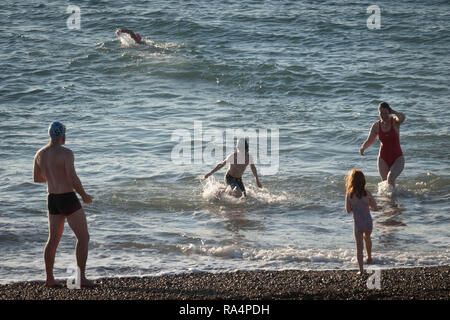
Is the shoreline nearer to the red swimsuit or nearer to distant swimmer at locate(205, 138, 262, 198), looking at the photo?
the red swimsuit

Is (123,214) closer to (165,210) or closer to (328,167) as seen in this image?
(165,210)

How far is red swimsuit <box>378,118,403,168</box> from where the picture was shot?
11.0 meters

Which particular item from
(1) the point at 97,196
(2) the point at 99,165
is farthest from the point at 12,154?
(1) the point at 97,196

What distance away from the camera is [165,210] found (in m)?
11.0

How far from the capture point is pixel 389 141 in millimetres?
11031

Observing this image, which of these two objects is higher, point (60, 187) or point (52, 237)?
point (60, 187)

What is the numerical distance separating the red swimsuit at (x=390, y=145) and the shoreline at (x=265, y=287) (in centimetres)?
357

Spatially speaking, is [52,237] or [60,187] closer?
[60,187]

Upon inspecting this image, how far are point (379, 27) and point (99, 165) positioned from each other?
53.0ft

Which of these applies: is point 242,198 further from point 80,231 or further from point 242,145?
point 80,231
